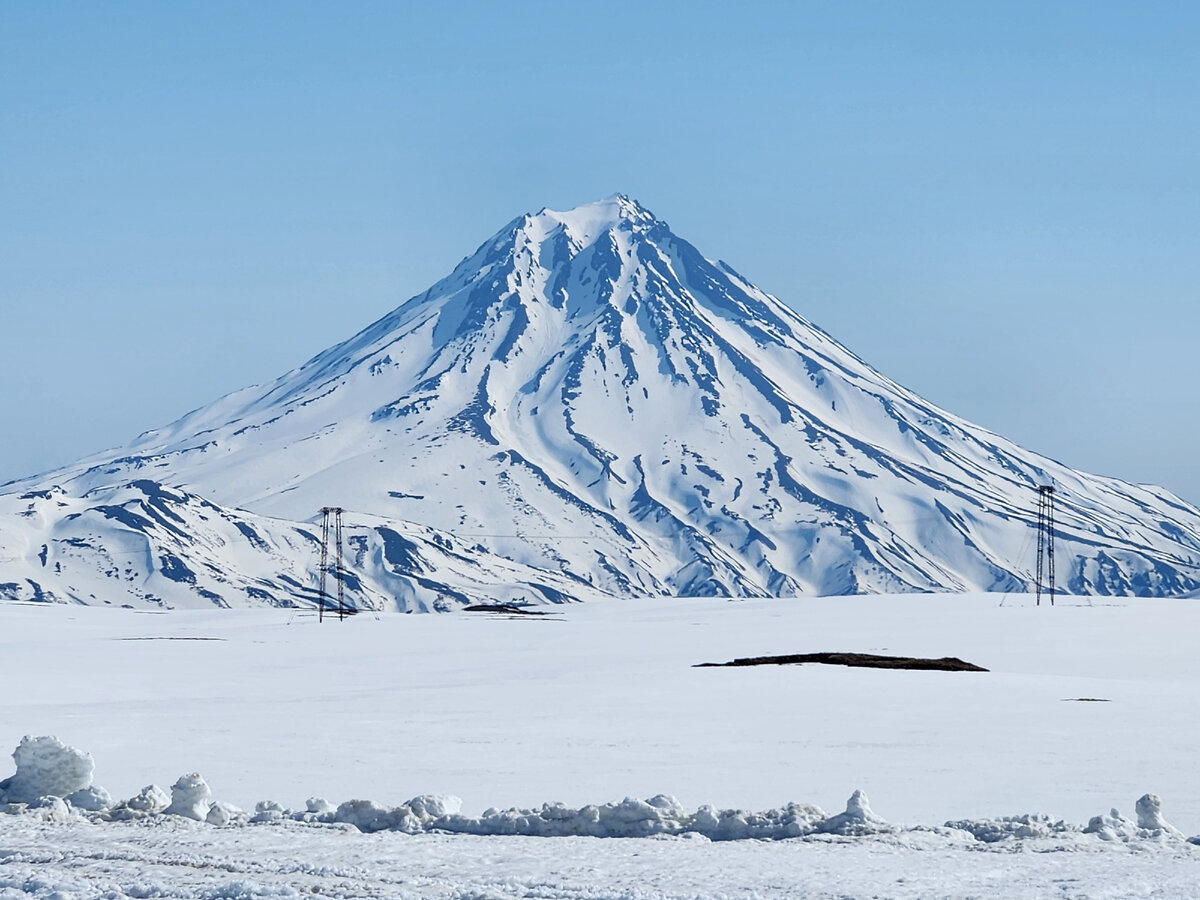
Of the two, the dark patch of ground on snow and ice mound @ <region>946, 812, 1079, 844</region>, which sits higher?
the dark patch of ground on snow

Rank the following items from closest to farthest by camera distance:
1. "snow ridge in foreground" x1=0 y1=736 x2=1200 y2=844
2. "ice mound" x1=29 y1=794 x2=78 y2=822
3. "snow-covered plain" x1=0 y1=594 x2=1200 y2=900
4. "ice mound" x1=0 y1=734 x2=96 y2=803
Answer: "snow-covered plain" x1=0 y1=594 x2=1200 y2=900 → "snow ridge in foreground" x1=0 y1=736 x2=1200 y2=844 → "ice mound" x1=29 y1=794 x2=78 y2=822 → "ice mound" x1=0 y1=734 x2=96 y2=803

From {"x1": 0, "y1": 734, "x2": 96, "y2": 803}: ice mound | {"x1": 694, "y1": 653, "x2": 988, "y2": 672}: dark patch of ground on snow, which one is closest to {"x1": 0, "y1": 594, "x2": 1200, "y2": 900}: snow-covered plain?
{"x1": 0, "y1": 734, "x2": 96, "y2": 803}: ice mound

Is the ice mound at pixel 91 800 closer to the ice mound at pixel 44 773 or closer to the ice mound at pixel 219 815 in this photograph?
the ice mound at pixel 44 773

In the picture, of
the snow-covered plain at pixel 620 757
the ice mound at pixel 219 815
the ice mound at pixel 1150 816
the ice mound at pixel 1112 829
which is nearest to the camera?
the snow-covered plain at pixel 620 757

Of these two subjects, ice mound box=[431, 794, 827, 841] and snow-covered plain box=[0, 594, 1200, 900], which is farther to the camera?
ice mound box=[431, 794, 827, 841]

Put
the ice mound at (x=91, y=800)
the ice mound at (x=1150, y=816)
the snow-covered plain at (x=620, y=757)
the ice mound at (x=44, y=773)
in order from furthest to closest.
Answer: the ice mound at (x=44, y=773), the ice mound at (x=91, y=800), the ice mound at (x=1150, y=816), the snow-covered plain at (x=620, y=757)

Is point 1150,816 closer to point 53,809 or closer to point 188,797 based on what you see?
point 188,797

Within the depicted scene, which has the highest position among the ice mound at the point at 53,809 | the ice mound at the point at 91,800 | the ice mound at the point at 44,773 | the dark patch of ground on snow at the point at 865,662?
the dark patch of ground on snow at the point at 865,662

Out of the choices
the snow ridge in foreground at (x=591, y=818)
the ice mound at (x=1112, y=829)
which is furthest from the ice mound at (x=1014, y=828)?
the ice mound at (x=1112, y=829)

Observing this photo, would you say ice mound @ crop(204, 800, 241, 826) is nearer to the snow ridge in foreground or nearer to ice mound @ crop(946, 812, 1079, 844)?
the snow ridge in foreground
